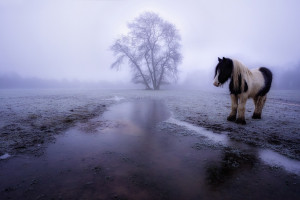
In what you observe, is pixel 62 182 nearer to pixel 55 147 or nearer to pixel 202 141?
pixel 55 147

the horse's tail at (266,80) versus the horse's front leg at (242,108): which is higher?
the horse's tail at (266,80)

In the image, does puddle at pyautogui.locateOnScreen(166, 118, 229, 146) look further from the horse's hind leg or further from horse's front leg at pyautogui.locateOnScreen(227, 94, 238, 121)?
the horse's hind leg

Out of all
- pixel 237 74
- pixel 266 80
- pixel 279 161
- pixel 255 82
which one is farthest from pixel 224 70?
pixel 279 161

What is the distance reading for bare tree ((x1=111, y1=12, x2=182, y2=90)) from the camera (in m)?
25.8

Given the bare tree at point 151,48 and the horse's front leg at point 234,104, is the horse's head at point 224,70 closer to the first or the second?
the horse's front leg at point 234,104

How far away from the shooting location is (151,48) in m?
26.7

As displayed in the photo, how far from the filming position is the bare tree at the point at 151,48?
1015 inches

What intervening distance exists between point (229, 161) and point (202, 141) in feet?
3.01

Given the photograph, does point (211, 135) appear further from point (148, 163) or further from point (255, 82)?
point (255, 82)

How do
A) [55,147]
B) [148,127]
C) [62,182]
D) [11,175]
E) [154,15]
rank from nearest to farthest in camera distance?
[62,182], [11,175], [55,147], [148,127], [154,15]

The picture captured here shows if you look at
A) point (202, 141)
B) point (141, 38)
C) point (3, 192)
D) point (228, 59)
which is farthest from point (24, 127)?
point (141, 38)

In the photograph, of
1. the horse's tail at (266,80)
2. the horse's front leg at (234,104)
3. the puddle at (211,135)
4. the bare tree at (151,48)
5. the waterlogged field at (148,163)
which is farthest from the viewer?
the bare tree at (151,48)

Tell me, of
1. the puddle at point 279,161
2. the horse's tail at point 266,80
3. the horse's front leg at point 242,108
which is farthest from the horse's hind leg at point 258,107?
the puddle at point 279,161

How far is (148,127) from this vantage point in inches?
180
